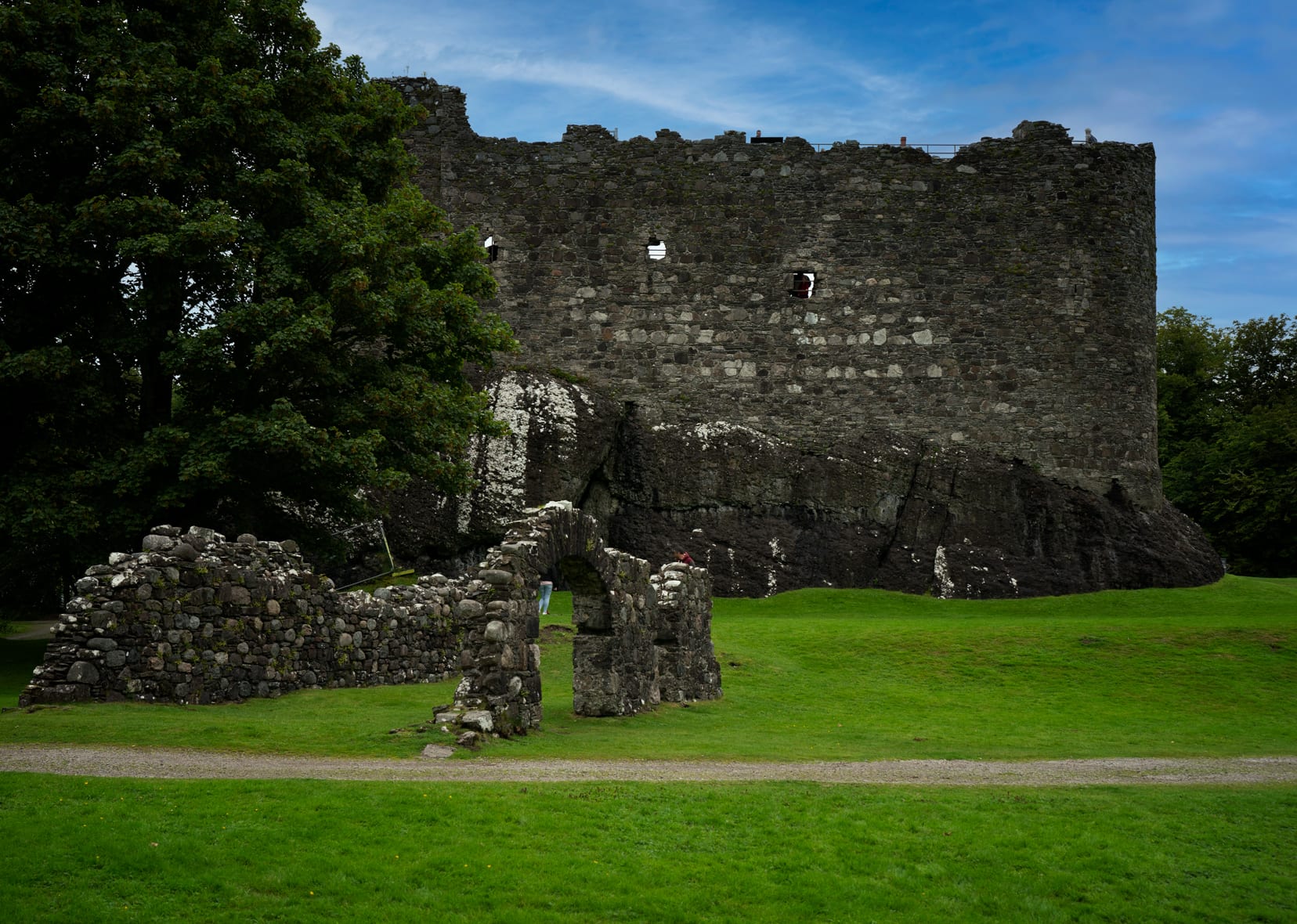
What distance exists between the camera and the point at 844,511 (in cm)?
3447

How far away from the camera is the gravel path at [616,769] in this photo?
1230cm

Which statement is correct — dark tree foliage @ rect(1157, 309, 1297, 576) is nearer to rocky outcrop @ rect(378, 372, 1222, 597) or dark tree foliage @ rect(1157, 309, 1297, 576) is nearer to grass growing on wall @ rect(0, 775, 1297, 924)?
rocky outcrop @ rect(378, 372, 1222, 597)

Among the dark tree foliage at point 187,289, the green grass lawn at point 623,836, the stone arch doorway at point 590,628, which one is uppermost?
the dark tree foliage at point 187,289

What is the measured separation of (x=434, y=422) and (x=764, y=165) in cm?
1632

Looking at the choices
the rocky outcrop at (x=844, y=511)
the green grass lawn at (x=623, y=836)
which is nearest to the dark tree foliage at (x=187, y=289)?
the green grass lawn at (x=623, y=836)

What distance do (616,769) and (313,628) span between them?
25.0ft

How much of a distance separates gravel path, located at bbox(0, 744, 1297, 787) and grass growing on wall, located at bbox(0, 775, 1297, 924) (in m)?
0.75

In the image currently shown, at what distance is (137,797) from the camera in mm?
10656

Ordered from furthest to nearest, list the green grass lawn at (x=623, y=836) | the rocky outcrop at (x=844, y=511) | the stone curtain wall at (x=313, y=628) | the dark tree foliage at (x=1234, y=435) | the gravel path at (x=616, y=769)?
the dark tree foliage at (x=1234, y=435), the rocky outcrop at (x=844, y=511), the stone curtain wall at (x=313, y=628), the gravel path at (x=616, y=769), the green grass lawn at (x=623, y=836)

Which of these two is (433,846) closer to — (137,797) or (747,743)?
(137,797)

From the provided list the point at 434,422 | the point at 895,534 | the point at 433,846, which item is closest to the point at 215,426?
the point at 434,422

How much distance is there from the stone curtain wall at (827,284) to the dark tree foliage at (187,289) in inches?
445

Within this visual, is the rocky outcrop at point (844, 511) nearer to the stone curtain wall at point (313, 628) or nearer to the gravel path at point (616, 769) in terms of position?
the stone curtain wall at point (313, 628)

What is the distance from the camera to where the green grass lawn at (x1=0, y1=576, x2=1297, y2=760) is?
1524cm
